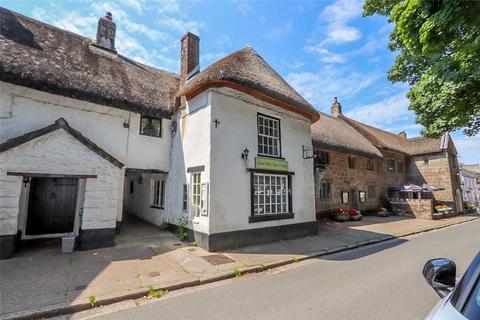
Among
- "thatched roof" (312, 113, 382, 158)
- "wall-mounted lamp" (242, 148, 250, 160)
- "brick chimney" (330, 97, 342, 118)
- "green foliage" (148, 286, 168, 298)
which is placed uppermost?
"brick chimney" (330, 97, 342, 118)

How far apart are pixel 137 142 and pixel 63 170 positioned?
3195 millimetres

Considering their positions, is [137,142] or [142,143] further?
[142,143]

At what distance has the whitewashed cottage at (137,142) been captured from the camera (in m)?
7.88

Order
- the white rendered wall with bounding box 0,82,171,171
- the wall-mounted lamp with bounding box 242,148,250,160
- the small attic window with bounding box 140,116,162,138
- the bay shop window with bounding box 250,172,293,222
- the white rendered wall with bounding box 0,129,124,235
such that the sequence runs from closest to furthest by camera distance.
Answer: the white rendered wall with bounding box 0,129,124,235
the white rendered wall with bounding box 0,82,171,171
the wall-mounted lamp with bounding box 242,148,250,160
the bay shop window with bounding box 250,172,293,222
the small attic window with bounding box 140,116,162,138

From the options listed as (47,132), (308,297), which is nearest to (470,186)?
(308,297)

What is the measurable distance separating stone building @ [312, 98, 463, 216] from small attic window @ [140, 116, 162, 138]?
8828 mm

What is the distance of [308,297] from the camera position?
16.2 ft

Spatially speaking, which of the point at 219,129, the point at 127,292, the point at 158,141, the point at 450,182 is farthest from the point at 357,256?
the point at 450,182

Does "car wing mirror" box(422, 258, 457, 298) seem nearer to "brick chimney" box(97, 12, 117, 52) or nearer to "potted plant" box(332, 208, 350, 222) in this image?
"brick chimney" box(97, 12, 117, 52)

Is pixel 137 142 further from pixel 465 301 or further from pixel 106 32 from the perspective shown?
pixel 465 301

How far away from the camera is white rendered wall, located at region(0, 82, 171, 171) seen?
26.2ft

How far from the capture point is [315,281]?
19.2ft

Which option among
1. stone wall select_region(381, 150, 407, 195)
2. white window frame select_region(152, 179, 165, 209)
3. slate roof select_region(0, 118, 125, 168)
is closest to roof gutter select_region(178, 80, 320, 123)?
slate roof select_region(0, 118, 125, 168)

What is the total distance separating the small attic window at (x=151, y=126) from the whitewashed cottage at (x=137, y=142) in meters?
0.05
